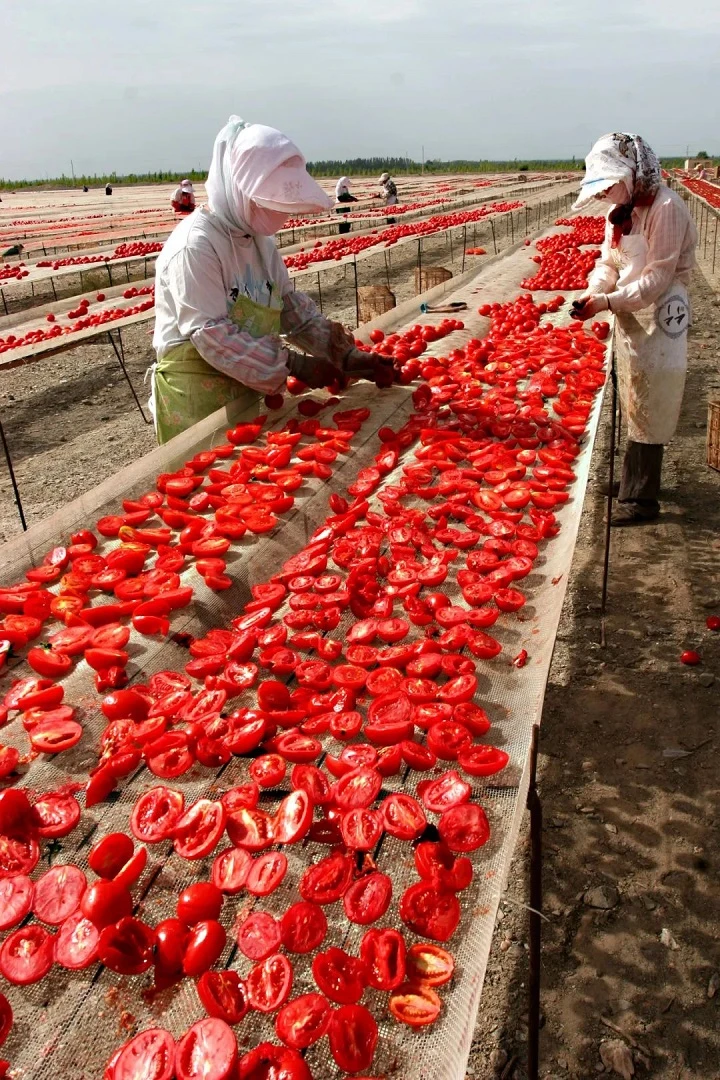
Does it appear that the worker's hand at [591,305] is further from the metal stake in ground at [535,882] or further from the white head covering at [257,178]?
the metal stake in ground at [535,882]

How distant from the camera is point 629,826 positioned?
10.4 ft

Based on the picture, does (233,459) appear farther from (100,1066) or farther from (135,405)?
(135,405)

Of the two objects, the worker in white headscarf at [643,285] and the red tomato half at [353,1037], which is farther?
the worker in white headscarf at [643,285]

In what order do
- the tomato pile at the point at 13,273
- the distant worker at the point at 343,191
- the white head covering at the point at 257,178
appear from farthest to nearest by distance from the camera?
1. the distant worker at the point at 343,191
2. the tomato pile at the point at 13,273
3. the white head covering at the point at 257,178

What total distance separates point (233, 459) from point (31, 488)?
4134mm

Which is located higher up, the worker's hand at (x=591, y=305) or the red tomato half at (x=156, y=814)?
the worker's hand at (x=591, y=305)

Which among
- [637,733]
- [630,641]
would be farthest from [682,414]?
[637,733]

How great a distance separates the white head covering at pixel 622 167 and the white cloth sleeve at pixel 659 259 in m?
0.15

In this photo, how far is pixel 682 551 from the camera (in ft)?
17.3

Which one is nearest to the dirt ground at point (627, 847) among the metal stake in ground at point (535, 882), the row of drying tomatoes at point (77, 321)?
the metal stake in ground at point (535, 882)

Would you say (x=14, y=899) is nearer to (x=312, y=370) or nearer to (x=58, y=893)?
(x=58, y=893)

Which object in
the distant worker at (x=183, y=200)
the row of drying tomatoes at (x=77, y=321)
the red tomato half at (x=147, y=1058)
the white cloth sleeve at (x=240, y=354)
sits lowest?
the red tomato half at (x=147, y=1058)

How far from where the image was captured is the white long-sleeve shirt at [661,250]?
4242mm

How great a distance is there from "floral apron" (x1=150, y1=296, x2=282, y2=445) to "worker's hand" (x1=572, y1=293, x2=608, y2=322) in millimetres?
1878
